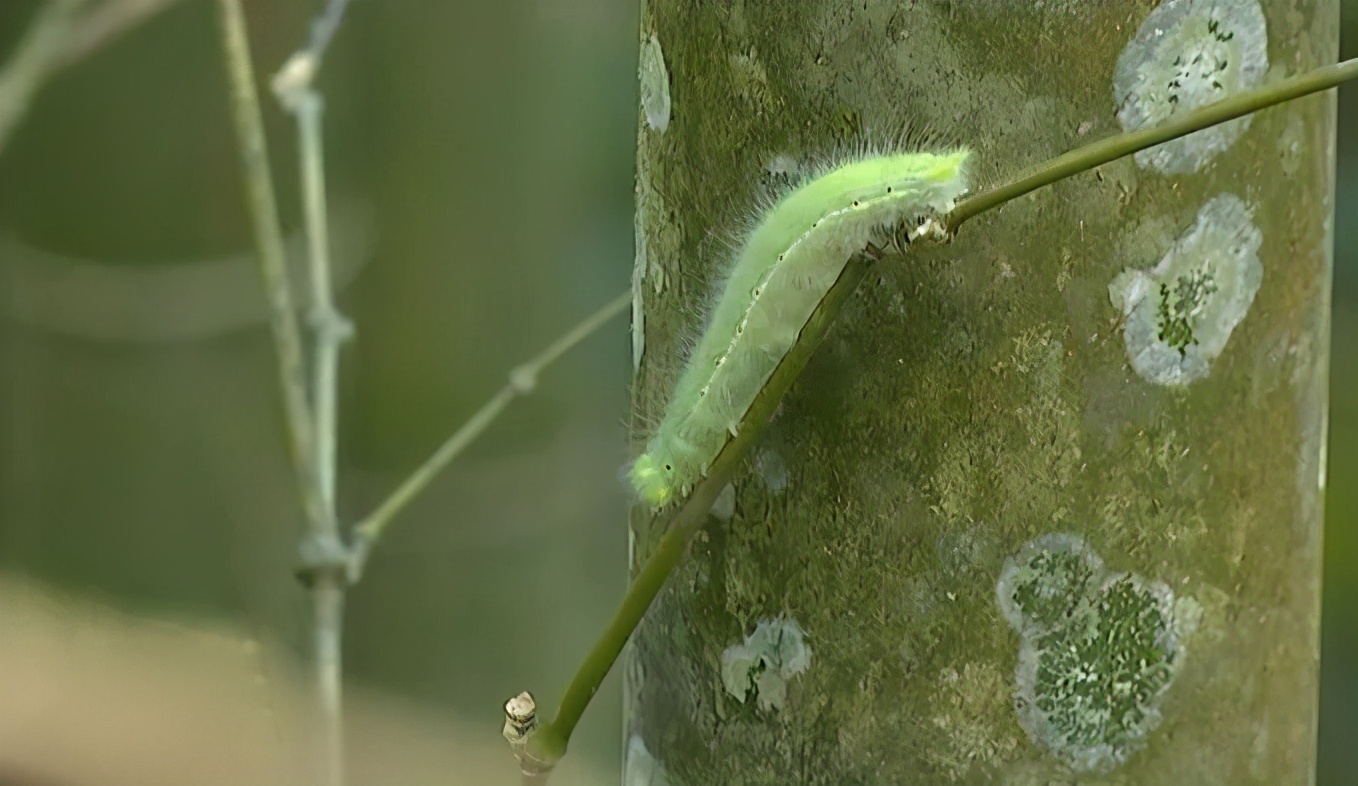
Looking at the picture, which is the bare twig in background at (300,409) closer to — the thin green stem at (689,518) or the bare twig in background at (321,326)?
the bare twig in background at (321,326)

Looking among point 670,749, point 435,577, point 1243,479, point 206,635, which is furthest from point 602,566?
point 1243,479

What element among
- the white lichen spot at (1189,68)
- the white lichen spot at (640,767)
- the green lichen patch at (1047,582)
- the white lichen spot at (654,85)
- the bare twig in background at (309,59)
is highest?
the bare twig in background at (309,59)

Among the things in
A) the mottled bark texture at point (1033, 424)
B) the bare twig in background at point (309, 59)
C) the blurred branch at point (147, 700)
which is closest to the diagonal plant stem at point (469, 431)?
the blurred branch at point (147, 700)

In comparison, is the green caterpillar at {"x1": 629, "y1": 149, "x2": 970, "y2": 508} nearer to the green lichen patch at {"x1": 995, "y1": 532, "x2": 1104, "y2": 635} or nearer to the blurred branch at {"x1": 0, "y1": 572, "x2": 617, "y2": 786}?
the green lichen patch at {"x1": 995, "y1": 532, "x2": 1104, "y2": 635}

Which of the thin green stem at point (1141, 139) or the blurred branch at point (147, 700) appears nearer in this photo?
the thin green stem at point (1141, 139)

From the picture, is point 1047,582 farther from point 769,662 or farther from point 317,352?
point 317,352

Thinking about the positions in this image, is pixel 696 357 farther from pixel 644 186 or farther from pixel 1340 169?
pixel 1340 169

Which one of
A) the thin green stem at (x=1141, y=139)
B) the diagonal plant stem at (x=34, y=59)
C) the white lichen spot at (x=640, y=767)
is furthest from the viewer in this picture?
the diagonal plant stem at (x=34, y=59)
